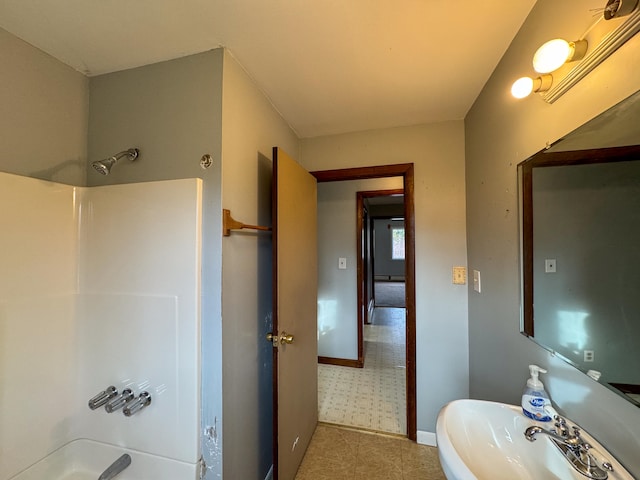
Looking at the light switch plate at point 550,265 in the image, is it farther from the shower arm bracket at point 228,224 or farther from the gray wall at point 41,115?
the gray wall at point 41,115

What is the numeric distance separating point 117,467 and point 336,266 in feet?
7.51

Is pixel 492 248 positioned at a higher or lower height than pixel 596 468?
higher

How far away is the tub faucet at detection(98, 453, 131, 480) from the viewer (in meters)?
1.09

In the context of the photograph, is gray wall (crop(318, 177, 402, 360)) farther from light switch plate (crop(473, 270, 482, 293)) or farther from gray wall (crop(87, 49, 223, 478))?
gray wall (crop(87, 49, 223, 478))

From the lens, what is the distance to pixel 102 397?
43.6 inches

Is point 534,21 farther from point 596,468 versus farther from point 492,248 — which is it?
point 596,468

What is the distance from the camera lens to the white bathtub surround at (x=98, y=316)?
101 centimetres

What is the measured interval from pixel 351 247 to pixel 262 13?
7.57ft

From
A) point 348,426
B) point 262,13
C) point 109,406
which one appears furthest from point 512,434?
point 262,13

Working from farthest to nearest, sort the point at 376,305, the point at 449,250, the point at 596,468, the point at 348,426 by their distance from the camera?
the point at 376,305
the point at 348,426
the point at 449,250
the point at 596,468

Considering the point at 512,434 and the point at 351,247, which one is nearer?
the point at 512,434

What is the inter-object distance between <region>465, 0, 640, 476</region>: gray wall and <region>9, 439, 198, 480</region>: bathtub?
1396 mm

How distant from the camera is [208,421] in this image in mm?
1059

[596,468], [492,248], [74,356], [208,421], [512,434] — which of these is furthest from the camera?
[492,248]
